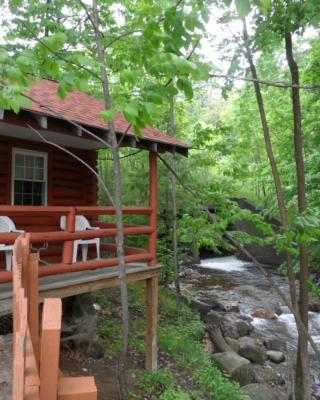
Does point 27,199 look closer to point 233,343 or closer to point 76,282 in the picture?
point 76,282

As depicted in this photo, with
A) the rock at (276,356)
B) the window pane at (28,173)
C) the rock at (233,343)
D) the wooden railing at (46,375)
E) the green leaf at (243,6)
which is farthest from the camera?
the rock at (233,343)

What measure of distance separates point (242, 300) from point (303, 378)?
8.80 m

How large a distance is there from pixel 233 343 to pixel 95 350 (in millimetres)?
4744

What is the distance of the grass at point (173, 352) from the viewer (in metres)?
7.52

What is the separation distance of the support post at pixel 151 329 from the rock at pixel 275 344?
527 cm

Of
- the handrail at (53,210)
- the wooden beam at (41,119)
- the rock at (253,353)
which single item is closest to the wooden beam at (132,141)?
the handrail at (53,210)

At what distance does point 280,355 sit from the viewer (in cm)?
1139

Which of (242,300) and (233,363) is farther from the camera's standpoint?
(242,300)

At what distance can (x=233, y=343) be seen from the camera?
11594 mm

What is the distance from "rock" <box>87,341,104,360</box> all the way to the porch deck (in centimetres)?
181

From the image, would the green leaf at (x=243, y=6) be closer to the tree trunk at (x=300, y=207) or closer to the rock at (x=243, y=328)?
the tree trunk at (x=300, y=207)

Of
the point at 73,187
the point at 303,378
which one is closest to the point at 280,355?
the point at 303,378

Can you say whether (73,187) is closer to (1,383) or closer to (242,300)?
(1,383)

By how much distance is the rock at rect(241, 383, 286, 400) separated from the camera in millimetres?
8430
